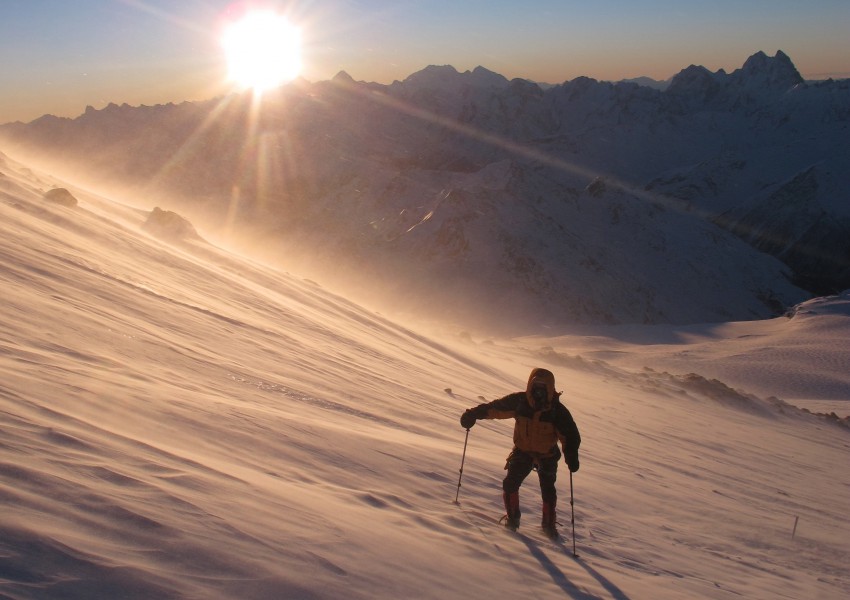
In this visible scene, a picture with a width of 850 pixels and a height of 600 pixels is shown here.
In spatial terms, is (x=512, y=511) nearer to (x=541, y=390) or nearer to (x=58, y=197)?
(x=541, y=390)

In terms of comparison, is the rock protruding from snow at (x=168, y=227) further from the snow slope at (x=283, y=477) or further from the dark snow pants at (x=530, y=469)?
the dark snow pants at (x=530, y=469)

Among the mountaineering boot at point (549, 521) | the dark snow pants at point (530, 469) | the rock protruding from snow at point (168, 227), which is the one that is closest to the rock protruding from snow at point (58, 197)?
the rock protruding from snow at point (168, 227)

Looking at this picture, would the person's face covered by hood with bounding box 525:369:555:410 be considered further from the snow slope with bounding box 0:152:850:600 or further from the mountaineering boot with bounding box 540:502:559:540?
the snow slope with bounding box 0:152:850:600

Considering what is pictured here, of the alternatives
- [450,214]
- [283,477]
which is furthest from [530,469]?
[450,214]

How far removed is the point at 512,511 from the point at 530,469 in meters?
0.36

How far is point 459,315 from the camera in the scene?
67.5 m

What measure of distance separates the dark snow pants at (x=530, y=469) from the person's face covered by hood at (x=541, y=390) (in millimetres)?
446

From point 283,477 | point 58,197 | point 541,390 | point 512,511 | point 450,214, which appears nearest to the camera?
point 283,477

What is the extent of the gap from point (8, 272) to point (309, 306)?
9.60 metres

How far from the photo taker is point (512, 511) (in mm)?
5820

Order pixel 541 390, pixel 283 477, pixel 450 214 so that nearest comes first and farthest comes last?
1. pixel 283 477
2. pixel 541 390
3. pixel 450 214

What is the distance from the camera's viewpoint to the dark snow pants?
587 cm

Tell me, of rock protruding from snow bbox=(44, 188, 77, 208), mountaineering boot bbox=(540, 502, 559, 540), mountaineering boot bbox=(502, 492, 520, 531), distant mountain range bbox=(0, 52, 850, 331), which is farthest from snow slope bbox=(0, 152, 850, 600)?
distant mountain range bbox=(0, 52, 850, 331)

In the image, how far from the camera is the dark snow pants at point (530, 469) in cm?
587
